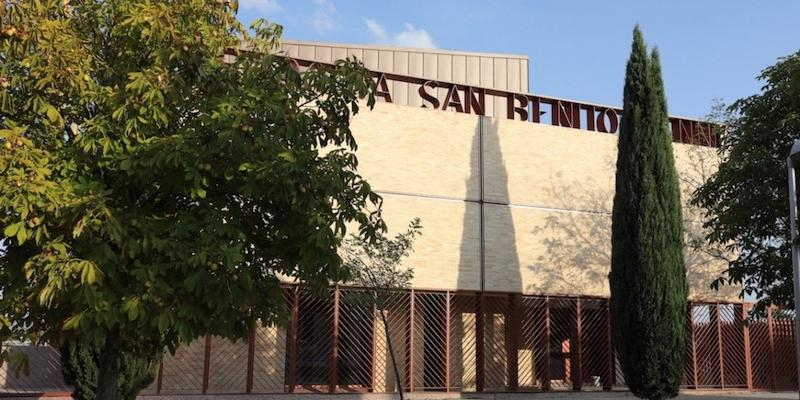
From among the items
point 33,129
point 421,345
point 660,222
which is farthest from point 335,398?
point 33,129

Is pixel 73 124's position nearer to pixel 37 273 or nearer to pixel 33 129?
pixel 33 129

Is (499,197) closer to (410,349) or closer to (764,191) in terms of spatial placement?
(410,349)

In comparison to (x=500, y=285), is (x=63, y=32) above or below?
above

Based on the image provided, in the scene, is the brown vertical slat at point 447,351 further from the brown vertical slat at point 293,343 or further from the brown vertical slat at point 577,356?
the brown vertical slat at point 293,343

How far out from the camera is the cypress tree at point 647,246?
1497cm

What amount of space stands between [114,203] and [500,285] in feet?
43.7

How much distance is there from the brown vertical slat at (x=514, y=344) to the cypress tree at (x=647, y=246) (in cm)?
390

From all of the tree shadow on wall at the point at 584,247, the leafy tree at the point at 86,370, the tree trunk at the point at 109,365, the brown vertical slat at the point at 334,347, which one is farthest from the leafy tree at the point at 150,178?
the tree shadow on wall at the point at 584,247

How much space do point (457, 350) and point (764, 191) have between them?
30.7 ft

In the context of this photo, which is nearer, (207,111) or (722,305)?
(207,111)

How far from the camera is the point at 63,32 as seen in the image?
275 inches

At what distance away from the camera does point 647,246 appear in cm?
1539

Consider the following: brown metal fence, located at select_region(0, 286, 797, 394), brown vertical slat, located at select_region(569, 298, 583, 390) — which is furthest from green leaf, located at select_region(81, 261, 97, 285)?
brown vertical slat, located at select_region(569, 298, 583, 390)

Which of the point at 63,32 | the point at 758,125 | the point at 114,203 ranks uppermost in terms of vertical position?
the point at 758,125
